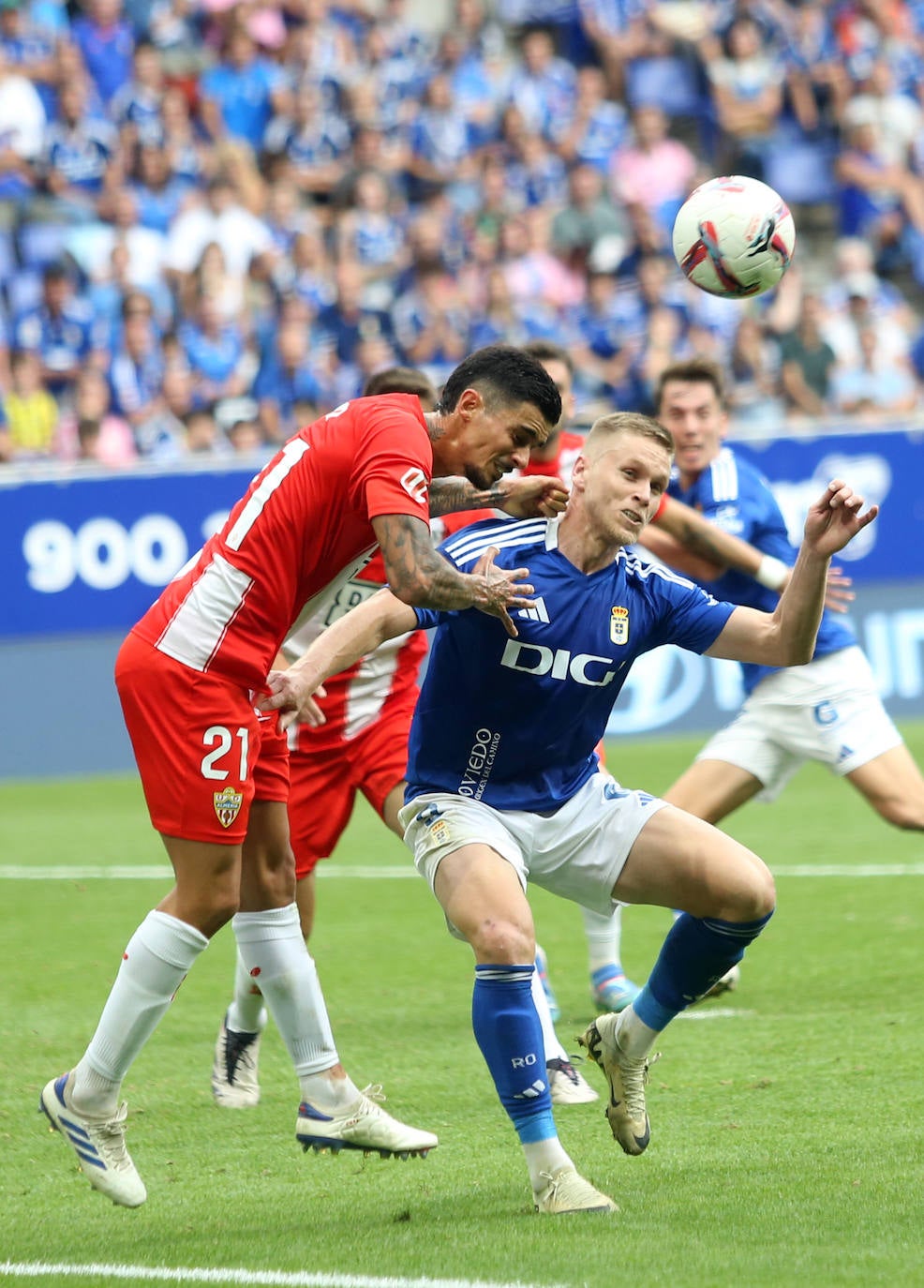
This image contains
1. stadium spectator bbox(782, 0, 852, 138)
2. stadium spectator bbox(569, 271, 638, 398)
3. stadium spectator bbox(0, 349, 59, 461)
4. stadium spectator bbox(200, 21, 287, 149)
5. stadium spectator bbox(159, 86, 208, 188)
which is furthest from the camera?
stadium spectator bbox(782, 0, 852, 138)

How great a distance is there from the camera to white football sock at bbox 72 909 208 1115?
488 centimetres

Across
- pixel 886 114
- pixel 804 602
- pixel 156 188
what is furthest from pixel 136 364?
pixel 804 602

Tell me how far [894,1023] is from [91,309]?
1137cm

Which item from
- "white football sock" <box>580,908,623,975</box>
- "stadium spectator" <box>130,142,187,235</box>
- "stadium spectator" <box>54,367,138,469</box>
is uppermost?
"stadium spectator" <box>130,142,187,235</box>

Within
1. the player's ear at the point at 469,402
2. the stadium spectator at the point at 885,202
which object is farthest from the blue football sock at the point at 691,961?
the stadium spectator at the point at 885,202

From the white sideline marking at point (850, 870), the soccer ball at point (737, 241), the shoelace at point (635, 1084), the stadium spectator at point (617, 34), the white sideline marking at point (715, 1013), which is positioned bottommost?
the white sideline marking at point (850, 870)

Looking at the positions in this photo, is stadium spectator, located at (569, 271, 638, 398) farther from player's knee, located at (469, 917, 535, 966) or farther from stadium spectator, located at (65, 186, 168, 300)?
player's knee, located at (469, 917, 535, 966)

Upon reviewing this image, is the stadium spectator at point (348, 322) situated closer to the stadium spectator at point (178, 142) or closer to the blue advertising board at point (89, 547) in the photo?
the stadium spectator at point (178, 142)

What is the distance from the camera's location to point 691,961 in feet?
17.0

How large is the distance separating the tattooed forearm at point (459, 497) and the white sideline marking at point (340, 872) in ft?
16.4

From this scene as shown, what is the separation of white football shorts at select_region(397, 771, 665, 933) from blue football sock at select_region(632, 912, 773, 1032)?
0.22m

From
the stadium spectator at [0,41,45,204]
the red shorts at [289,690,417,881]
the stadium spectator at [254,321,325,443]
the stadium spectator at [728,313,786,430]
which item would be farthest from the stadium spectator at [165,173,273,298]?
the red shorts at [289,690,417,881]

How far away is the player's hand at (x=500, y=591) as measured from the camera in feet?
15.5

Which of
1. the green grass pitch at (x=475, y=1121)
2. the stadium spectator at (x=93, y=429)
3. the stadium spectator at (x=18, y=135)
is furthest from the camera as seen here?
the stadium spectator at (x=18, y=135)
